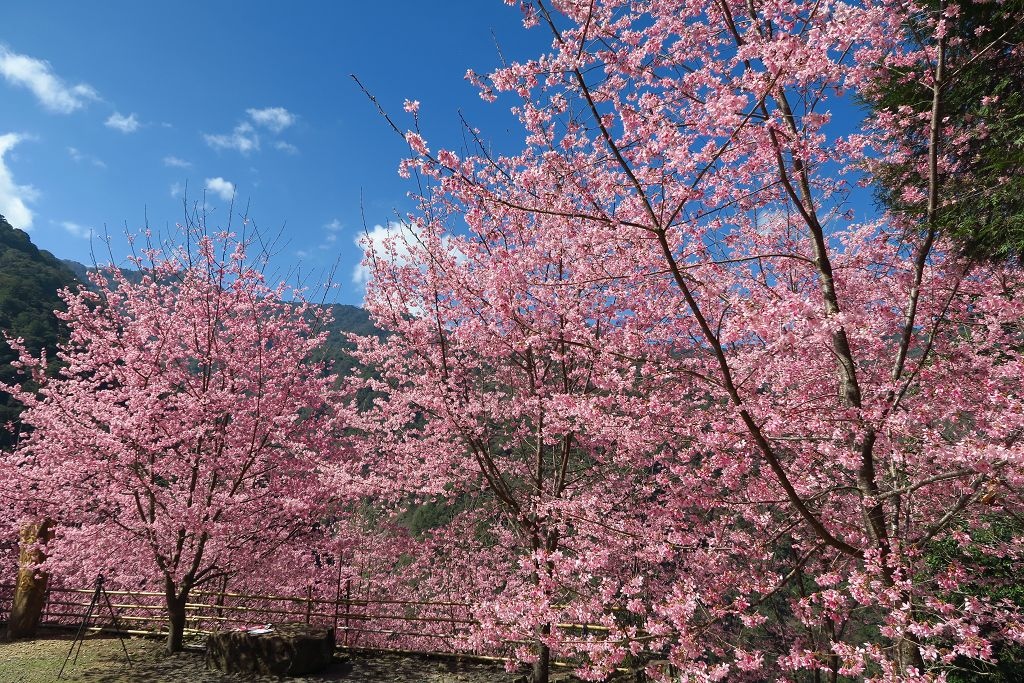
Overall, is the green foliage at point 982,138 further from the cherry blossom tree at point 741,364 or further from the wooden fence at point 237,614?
the wooden fence at point 237,614

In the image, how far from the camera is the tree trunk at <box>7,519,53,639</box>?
1145 cm

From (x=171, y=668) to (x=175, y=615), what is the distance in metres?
1.20

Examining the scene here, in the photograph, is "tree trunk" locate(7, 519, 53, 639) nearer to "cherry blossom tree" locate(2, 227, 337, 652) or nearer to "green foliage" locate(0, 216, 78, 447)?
"cherry blossom tree" locate(2, 227, 337, 652)

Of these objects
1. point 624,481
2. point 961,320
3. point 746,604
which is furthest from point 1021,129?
point 746,604

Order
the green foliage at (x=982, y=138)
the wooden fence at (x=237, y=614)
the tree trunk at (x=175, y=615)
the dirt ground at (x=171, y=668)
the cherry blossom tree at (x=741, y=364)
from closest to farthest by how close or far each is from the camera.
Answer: the cherry blossom tree at (x=741, y=364)
the green foliage at (x=982, y=138)
the dirt ground at (x=171, y=668)
the tree trunk at (x=175, y=615)
the wooden fence at (x=237, y=614)

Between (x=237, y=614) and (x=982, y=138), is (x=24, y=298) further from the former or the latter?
(x=982, y=138)

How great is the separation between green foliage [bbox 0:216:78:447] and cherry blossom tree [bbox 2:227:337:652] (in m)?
18.4

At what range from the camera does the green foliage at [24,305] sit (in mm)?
33400

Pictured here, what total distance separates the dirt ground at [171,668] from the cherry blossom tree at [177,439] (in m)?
1.03

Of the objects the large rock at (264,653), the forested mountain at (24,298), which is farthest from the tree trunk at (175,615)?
the forested mountain at (24,298)

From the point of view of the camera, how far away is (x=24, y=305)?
4038cm

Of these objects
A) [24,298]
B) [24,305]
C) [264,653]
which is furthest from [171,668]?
[24,298]

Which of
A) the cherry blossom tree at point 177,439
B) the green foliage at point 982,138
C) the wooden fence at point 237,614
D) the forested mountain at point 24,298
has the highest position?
the forested mountain at point 24,298

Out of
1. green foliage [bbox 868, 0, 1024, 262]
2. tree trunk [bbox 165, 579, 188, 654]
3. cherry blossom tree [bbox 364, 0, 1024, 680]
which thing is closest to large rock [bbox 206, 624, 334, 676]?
tree trunk [bbox 165, 579, 188, 654]
